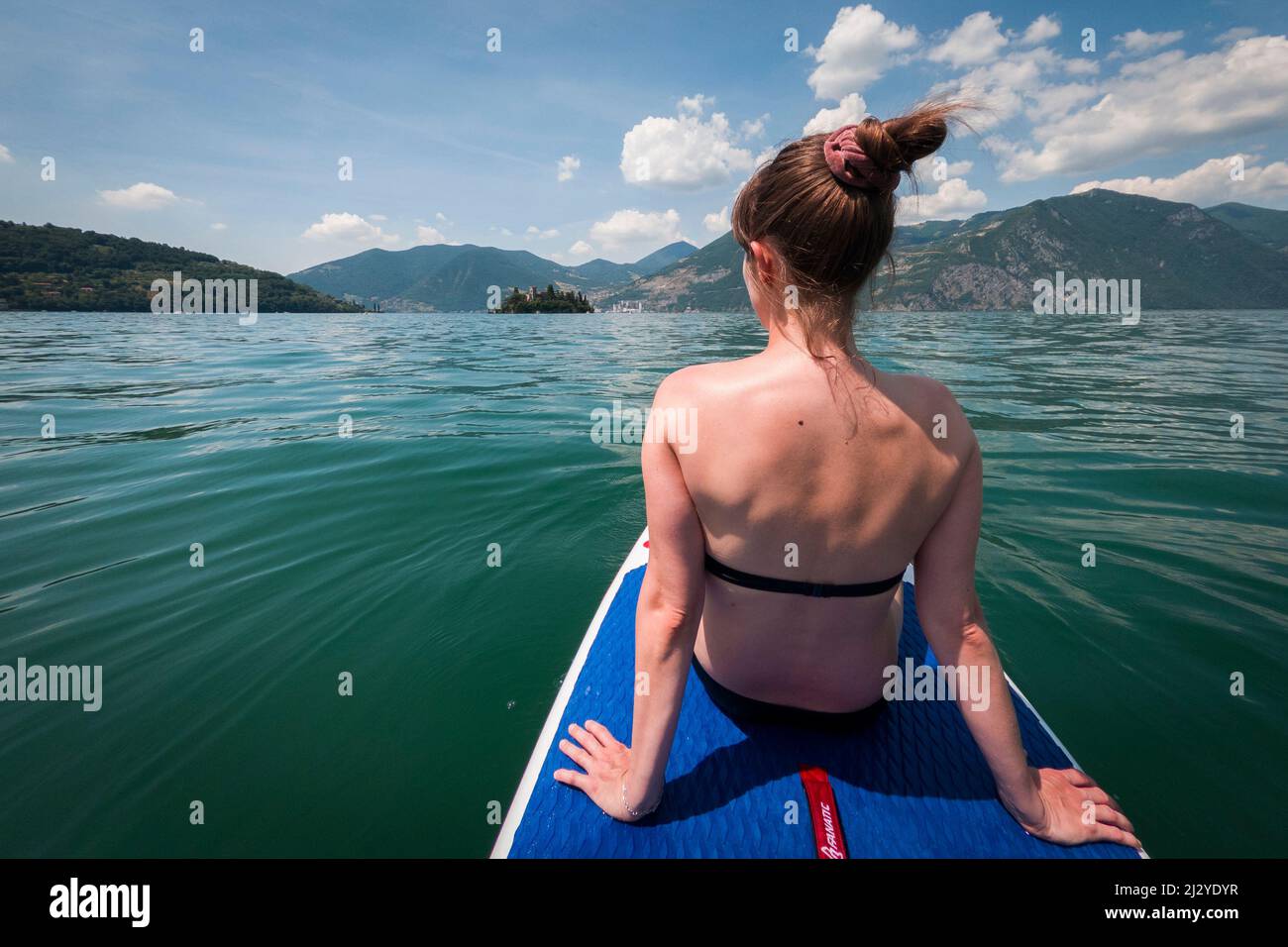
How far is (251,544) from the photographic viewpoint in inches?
245

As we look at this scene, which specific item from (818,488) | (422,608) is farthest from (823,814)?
(422,608)

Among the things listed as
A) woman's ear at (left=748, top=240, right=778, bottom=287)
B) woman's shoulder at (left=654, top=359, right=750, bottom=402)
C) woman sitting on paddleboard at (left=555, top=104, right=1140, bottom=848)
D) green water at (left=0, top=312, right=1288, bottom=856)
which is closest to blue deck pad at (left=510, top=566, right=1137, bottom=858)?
woman sitting on paddleboard at (left=555, top=104, right=1140, bottom=848)

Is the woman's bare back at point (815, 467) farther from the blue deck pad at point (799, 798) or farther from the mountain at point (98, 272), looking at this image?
the mountain at point (98, 272)

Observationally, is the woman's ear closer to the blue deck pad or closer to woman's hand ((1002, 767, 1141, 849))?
the blue deck pad

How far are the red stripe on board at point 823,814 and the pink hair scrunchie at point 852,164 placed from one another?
2370 mm

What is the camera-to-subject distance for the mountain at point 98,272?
80.8 metres

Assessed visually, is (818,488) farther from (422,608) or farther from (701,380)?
(422,608)

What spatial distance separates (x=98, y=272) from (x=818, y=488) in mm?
151629

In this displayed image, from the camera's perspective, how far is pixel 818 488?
5.48 feet

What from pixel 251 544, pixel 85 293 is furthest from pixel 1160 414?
pixel 85 293

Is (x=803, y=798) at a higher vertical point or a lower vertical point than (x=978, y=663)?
lower

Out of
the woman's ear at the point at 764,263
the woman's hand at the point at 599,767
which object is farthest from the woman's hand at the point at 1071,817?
the woman's ear at the point at 764,263
